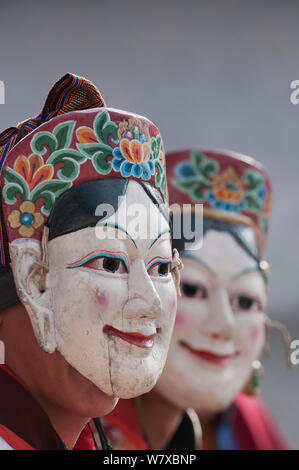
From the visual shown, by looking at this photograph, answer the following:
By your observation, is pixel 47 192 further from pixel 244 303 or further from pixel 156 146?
pixel 244 303

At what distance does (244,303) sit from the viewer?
308 centimetres

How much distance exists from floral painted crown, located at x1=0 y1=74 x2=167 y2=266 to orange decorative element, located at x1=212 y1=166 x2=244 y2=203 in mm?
1291

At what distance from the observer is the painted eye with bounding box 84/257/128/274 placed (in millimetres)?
1715

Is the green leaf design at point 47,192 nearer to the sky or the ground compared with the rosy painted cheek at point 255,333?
nearer to the sky

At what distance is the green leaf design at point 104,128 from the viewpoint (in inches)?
71.1

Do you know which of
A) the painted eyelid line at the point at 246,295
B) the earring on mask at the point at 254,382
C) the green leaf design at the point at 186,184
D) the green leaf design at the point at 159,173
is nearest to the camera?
the green leaf design at the point at 159,173

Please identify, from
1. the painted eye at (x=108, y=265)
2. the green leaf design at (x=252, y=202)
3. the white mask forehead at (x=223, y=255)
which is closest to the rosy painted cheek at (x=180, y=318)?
the white mask forehead at (x=223, y=255)

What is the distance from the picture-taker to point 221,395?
9.85ft

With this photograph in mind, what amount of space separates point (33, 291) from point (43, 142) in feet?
1.12

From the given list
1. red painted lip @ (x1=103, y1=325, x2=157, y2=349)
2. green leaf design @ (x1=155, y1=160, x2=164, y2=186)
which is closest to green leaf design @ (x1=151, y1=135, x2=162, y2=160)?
green leaf design @ (x1=155, y1=160, x2=164, y2=186)

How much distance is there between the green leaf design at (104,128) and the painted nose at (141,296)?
0.30m

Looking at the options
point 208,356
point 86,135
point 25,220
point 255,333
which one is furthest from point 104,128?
point 255,333

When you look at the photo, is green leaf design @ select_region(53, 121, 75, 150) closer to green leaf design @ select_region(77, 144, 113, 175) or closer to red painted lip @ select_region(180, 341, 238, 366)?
green leaf design @ select_region(77, 144, 113, 175)

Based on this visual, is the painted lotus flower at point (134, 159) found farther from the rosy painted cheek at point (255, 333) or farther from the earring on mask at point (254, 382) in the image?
the earring on mask at point (254, 382)
